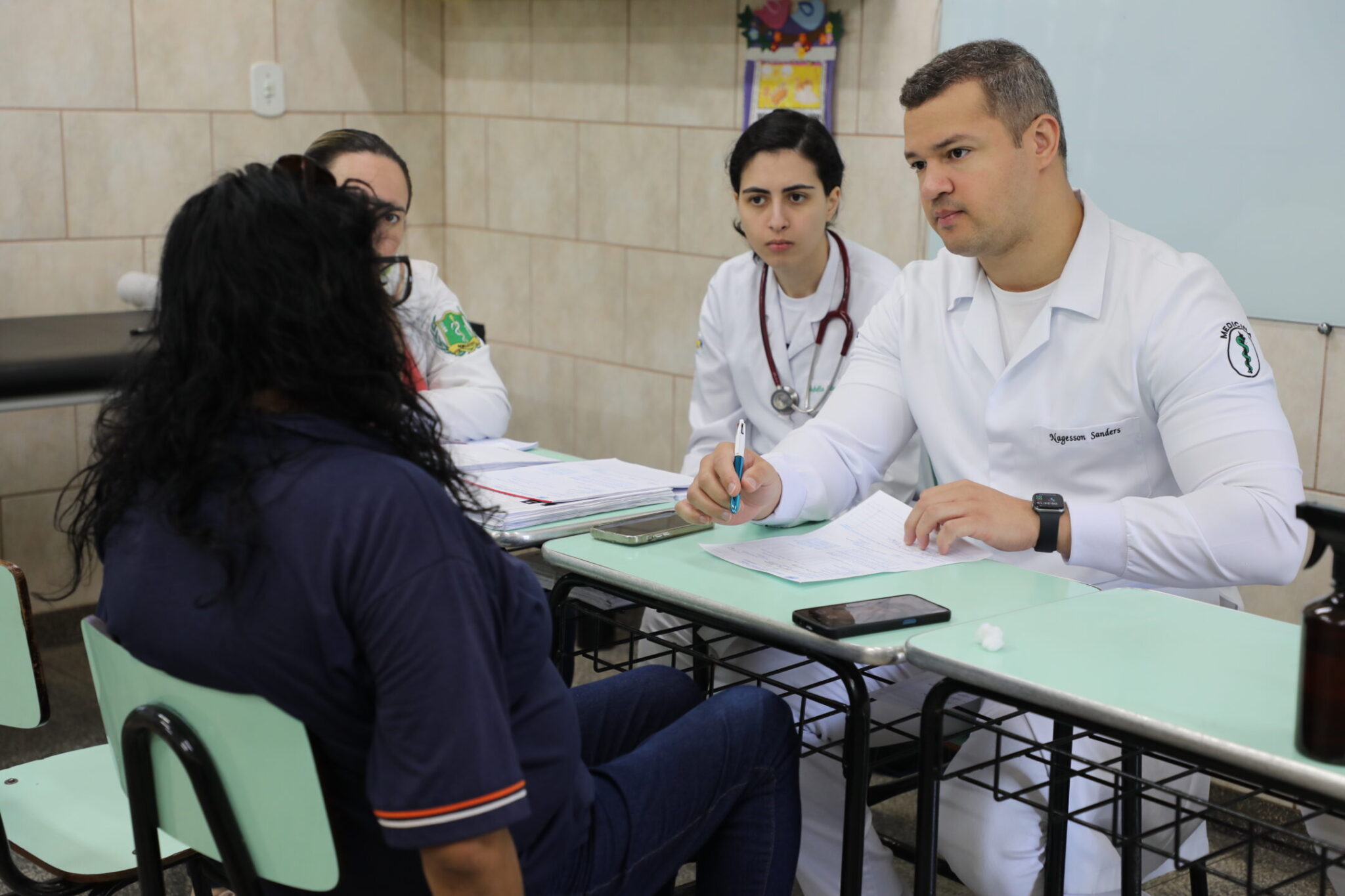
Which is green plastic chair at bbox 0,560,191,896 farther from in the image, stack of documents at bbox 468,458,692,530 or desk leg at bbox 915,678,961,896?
desk leg at bbox 915,678,961,896

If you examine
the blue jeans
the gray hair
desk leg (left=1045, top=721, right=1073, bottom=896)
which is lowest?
desk leg (left=1045, top=721, right=1073, bottom=896)

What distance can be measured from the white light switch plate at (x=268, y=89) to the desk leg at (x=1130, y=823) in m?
3.35

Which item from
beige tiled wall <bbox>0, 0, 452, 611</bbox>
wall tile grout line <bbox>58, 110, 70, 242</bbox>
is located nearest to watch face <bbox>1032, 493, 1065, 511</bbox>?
beige tiled wall <bbox>0, 0, 452, 611</bbox>

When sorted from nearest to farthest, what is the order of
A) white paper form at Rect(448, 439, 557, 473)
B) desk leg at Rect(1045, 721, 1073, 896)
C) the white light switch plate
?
desk leg at Rect(1045, 721, 1073, 896) → white paper form at Rect(448, 439, 557, 473) → the white light switch plate

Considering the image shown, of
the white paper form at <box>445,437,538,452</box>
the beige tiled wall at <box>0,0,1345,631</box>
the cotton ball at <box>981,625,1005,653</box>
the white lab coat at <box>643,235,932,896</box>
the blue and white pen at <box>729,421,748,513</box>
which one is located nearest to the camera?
the cotton ball at <box>981,625,1005,653</box>

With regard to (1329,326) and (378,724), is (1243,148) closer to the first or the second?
(1329,326)

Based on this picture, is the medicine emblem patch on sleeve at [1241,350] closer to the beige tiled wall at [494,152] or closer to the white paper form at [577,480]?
the white paper form at [577,480]

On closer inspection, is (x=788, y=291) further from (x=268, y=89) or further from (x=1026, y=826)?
(x=268, y=89)

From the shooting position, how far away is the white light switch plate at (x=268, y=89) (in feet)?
13.4

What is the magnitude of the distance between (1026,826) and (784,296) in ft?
4.54

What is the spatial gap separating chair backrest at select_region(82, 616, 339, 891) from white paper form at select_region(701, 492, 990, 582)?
715mm

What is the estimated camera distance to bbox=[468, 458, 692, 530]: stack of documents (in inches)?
76.6

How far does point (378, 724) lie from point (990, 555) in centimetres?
100

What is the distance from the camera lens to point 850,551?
5.89ft
